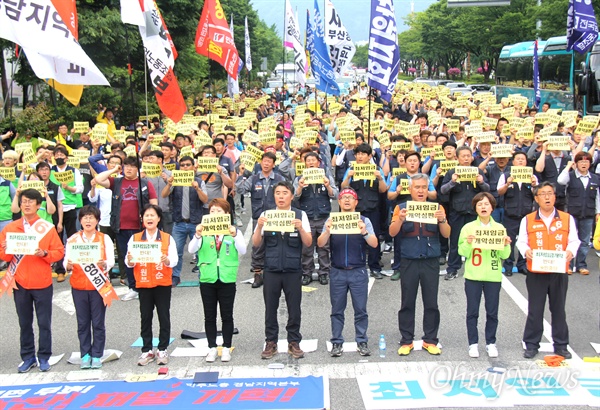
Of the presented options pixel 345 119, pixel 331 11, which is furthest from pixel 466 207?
pixel 331 11

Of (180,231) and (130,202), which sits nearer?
(130,202)

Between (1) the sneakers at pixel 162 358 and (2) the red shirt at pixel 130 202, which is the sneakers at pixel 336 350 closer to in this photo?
(1) the sneakers at pixel 162 358

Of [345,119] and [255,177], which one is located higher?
[345,119]

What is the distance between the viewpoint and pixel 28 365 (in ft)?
24.1

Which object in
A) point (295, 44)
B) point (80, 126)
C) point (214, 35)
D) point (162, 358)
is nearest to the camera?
point (162, 358)

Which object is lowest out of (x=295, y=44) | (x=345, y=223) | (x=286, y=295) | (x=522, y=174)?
(x=286, y=295)

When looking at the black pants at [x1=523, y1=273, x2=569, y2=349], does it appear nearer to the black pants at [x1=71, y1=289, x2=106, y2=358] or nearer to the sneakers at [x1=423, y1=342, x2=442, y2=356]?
the sneakers at [x1=423, y1=342, x2=442, y2=356]

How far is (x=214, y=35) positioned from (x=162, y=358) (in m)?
11.1

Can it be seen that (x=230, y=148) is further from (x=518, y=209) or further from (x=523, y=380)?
(x=523, y=380)

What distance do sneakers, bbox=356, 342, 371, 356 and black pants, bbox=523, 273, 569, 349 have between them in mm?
1701

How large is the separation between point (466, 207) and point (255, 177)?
3.09 metres

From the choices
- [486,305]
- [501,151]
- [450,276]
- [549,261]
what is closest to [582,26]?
[501,151]

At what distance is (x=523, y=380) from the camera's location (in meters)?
6.80

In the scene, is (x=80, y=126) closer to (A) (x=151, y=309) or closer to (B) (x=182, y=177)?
(B) (x=182, y=177)
